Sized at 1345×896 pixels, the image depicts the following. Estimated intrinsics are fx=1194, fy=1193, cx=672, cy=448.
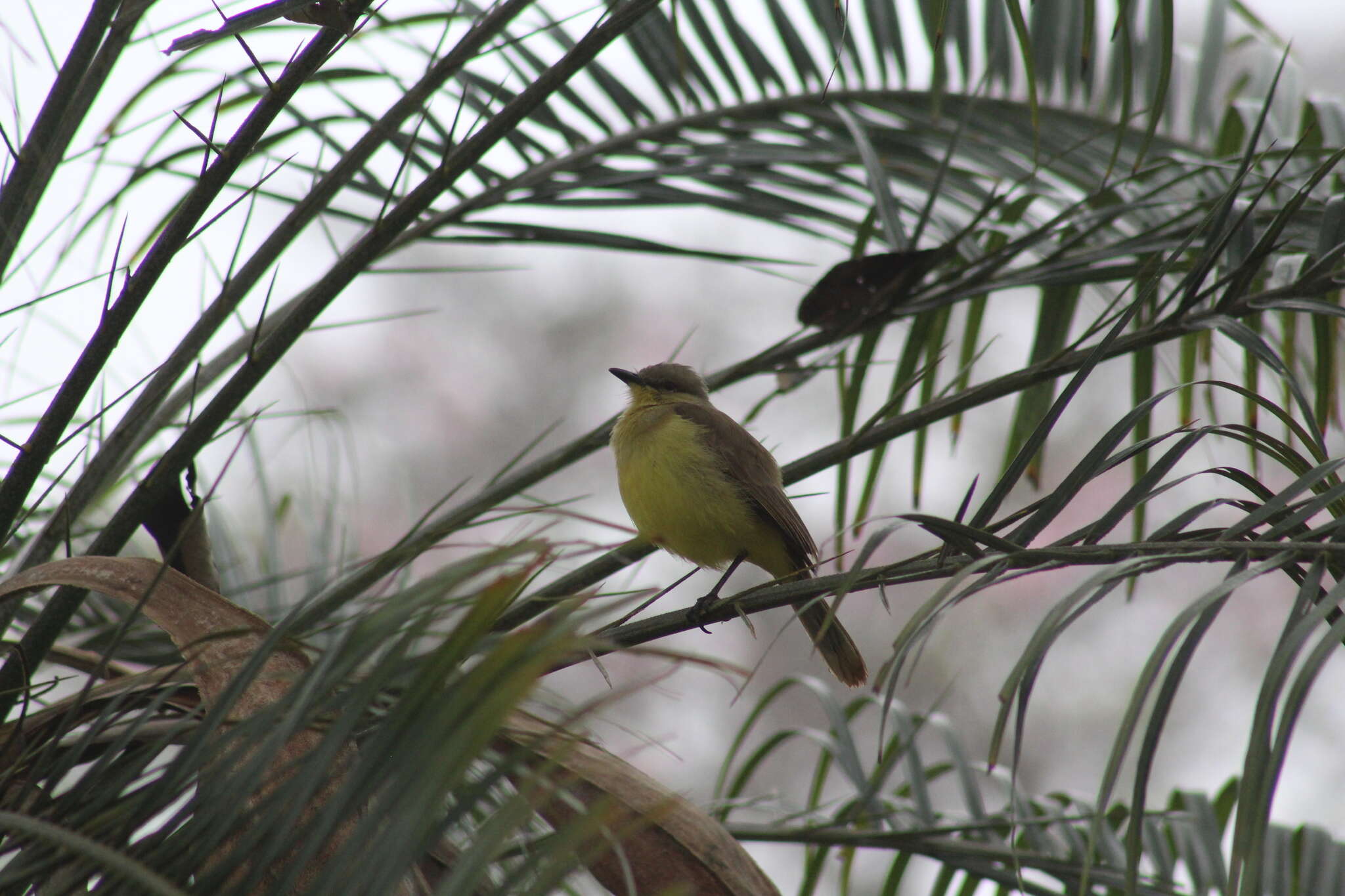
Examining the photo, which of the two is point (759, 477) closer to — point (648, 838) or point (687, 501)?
point (687, 501)

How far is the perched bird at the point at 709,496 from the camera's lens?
12.2 ft

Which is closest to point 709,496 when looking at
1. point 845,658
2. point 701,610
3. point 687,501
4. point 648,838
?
point 687,501

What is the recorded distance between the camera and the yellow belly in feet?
12.2

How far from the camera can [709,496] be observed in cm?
373

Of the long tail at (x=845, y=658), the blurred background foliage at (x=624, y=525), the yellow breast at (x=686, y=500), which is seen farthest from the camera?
the yellow breast at (x=686, y=500)

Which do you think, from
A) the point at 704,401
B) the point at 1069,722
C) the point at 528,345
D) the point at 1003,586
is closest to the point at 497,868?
the point at 704,401

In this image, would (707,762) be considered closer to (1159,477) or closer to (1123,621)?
(1123,621)

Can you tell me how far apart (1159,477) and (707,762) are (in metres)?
10.5

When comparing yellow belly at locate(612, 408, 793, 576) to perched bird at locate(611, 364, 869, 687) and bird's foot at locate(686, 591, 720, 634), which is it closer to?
perched bird at locate(611, 364, 869, 687)

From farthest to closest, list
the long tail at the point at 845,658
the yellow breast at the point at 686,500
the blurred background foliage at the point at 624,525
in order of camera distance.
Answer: the yellow breast at the point at 686,500 < the long tail at the point at 845,658 < the blurred background foliage at the point at 624,525

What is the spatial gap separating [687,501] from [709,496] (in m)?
0.07

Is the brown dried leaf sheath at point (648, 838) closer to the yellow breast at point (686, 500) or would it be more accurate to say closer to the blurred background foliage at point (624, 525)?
the blurred background foliage at point (624, 525)

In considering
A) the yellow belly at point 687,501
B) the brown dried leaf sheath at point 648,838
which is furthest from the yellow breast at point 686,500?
the brown dried leaf sheath at point 648,838

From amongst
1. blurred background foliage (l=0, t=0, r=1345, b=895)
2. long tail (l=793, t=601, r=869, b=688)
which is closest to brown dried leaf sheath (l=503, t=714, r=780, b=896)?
blurred background foliage (l=0, t=0, r=1345, b=895)
